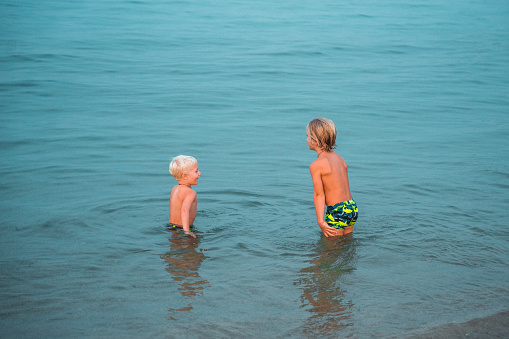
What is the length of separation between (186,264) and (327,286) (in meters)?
1.43

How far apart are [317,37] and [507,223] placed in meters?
18.8

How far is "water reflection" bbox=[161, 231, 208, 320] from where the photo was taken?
15.3ft

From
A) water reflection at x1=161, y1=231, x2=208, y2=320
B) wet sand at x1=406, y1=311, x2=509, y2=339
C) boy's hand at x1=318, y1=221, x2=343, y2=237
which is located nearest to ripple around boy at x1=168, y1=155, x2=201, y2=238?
water reflection at x1=161, y1=231, x2=208, y2=320

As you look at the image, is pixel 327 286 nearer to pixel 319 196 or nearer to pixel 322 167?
pixel 319 196

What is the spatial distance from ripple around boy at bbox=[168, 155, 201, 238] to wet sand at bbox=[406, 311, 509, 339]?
2908 mm

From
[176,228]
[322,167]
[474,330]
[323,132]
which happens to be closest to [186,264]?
[176,228]

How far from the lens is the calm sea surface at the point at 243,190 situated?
14.4 ft

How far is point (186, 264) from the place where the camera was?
5289 millimetres

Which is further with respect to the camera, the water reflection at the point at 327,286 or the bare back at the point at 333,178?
the bare back at the point at 333,178

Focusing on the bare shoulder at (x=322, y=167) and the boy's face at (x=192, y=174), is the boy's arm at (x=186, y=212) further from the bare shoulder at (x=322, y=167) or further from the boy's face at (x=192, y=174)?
the bare shoulder at (x=322, y=167)

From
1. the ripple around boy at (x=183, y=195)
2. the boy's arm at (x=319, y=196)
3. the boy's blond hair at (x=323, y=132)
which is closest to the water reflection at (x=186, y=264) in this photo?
the ripple around boy at (x=183, y=195)

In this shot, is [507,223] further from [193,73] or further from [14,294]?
[193,73]

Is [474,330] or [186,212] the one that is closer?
[474,330]

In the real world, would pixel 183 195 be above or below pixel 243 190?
above
